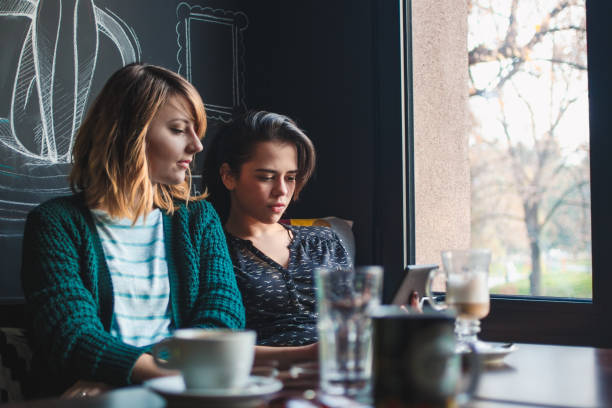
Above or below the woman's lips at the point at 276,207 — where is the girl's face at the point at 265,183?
above

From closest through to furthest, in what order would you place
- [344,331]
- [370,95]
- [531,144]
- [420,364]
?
[420,364] → [344,331] → [531,144] → [370,95]

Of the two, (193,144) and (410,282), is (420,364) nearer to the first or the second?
Answer: (410,282)

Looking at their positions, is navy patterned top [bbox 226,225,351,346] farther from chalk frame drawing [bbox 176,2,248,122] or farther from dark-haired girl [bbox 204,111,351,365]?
chalk frame drawing [bbox 176,2,248,122]

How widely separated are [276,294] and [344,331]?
3.28ft

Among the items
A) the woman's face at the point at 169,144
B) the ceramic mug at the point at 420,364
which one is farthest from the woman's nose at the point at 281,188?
the ceramic mug at the point at 420,364

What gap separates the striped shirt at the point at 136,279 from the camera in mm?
1470

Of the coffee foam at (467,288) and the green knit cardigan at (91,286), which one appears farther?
the green knit cardigan at (91,286)

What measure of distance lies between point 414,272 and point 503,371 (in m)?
0.32

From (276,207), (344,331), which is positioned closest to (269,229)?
(276,207)

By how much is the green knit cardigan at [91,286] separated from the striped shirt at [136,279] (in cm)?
2

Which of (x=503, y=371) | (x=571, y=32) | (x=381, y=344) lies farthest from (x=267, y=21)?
(x=381, y=344)

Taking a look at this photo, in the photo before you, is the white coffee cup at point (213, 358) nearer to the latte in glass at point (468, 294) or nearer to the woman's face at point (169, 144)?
the latte in glass at point (468, 294)

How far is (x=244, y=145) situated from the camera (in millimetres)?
1951

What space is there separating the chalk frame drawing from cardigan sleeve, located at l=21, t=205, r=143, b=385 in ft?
3.98
